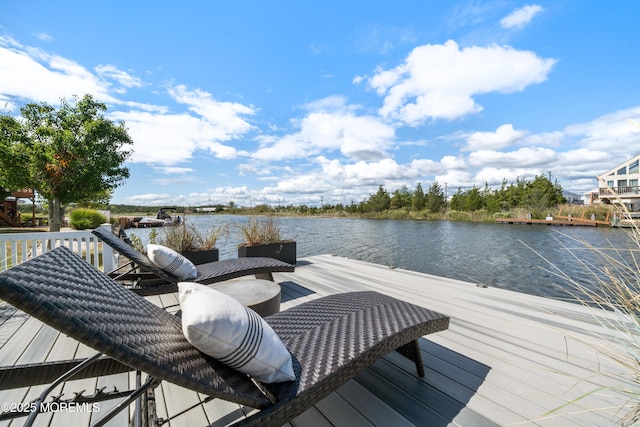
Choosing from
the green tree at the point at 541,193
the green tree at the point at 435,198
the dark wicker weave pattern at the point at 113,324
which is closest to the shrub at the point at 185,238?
the dark wicker weave pattern at the point at 113,324

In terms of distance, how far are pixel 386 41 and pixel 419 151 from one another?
990 centimetres

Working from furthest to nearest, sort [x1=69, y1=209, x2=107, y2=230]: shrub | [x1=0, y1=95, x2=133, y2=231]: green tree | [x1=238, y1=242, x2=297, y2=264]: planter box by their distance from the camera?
[x1=69, y1=209, x2=107, y2=230]: shrub → [x1=0, y1=95, x2=133, y2=231]: green tree → [x1=238, y1=242, x2=297, y2=264]: planter box

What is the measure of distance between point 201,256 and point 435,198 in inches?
1144

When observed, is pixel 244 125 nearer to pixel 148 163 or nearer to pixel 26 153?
pixel 148 163

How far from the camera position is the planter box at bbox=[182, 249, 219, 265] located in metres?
3.93

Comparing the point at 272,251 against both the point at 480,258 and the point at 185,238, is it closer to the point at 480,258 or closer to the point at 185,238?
the point at 185,238

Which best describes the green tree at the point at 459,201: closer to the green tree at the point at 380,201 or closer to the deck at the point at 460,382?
the green tree at the point at 380,201

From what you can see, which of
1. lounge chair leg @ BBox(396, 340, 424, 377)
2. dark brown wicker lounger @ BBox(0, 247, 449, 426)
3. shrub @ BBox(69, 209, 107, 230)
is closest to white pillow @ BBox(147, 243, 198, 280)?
dark brown wicker lounger @ BBox(0, 247, 449, 426)

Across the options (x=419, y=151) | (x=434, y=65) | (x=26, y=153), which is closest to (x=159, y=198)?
(x=26, y=153)

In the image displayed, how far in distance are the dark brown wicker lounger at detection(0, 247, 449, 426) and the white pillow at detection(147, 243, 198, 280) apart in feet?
3.72

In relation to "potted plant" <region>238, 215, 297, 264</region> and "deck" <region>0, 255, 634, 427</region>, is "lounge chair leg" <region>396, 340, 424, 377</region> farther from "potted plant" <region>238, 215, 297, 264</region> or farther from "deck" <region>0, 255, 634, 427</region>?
"potted plant" <region>238, 215, 297, 264</region>

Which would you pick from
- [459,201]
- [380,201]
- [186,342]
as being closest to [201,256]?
[186,342]

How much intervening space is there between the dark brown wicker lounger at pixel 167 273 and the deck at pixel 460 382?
0.65 m

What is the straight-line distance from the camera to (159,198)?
1973 centimetres
